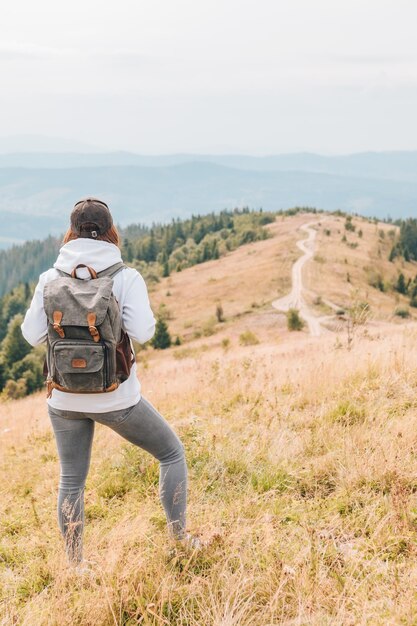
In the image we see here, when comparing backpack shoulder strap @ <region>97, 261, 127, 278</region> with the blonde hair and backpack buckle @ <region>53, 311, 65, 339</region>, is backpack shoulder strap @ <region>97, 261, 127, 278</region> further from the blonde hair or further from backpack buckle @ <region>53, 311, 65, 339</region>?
backpack buckle @ <region>53, 311, 65, 339</region>

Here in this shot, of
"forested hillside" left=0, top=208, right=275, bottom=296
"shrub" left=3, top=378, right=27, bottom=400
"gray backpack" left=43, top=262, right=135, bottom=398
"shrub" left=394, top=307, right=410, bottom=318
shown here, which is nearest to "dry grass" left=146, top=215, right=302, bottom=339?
"forested hillside" left=0, top=208, right=275, bottom=296

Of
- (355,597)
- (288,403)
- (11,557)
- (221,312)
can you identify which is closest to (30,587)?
(11,557)

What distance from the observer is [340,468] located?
405 centimetres

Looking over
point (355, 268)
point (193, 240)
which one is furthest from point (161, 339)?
point (193, 240)

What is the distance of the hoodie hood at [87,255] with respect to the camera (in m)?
3.16

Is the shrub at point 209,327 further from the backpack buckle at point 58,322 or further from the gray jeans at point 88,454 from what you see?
the backpack buckle at point 58,322

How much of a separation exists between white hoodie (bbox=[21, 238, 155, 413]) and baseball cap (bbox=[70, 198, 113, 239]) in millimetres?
64

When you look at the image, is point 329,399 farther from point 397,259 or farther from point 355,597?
point 397,259

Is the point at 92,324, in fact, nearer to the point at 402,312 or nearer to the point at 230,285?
the point at 402,312

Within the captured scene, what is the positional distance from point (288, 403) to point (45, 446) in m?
3.48

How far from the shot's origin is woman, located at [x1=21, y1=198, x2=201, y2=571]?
3.12 meters

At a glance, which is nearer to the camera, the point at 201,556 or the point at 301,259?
the point at 201,556

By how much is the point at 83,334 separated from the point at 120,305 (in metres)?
0.31

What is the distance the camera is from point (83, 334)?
2.98 metres
